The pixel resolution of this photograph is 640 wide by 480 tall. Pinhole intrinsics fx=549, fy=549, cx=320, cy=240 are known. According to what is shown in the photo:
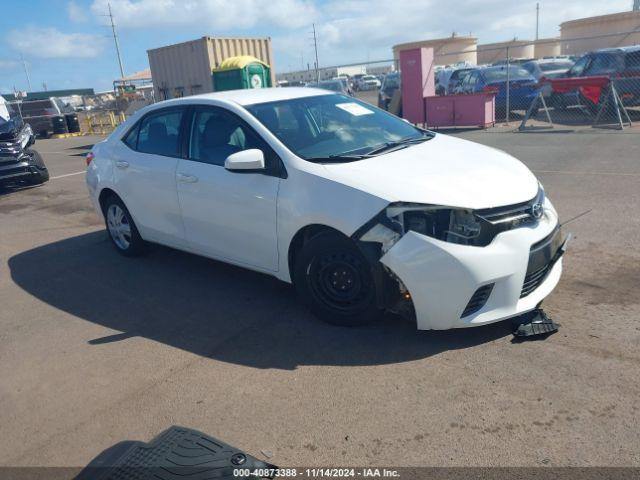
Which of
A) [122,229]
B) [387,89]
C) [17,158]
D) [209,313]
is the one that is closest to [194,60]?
[387,89]

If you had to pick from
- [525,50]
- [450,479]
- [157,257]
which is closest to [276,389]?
[450,479]

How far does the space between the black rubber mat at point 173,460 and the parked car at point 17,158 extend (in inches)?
366

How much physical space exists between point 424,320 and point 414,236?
557 mm

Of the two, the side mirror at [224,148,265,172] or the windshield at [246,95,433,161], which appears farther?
the windshield at [246,95,433,161]

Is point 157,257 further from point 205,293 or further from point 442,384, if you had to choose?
point 442,384

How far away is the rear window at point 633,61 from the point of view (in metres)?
15.2

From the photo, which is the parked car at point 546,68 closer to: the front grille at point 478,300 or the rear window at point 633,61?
the rear window at point 633,61

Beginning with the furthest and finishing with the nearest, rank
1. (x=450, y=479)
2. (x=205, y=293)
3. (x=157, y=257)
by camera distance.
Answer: (x=157, y=257), (x=205, y=293), (x=450, y=479)

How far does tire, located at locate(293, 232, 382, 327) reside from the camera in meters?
3.69

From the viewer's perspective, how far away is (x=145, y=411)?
126 inches

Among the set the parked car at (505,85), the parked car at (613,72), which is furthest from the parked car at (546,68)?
the parked car at (505,85)

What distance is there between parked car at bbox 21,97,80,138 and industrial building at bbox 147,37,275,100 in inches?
317

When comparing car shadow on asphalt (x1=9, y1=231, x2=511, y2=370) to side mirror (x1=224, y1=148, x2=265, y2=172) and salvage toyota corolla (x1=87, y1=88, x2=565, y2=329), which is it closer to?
Result: salvage toyota corolla (x1=87, y1=88, x2=565, y2=329)

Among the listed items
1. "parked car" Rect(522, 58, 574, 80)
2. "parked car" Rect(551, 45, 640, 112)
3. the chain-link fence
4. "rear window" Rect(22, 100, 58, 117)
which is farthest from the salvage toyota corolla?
"rear window" Rect(22, 100, 58, 117)
